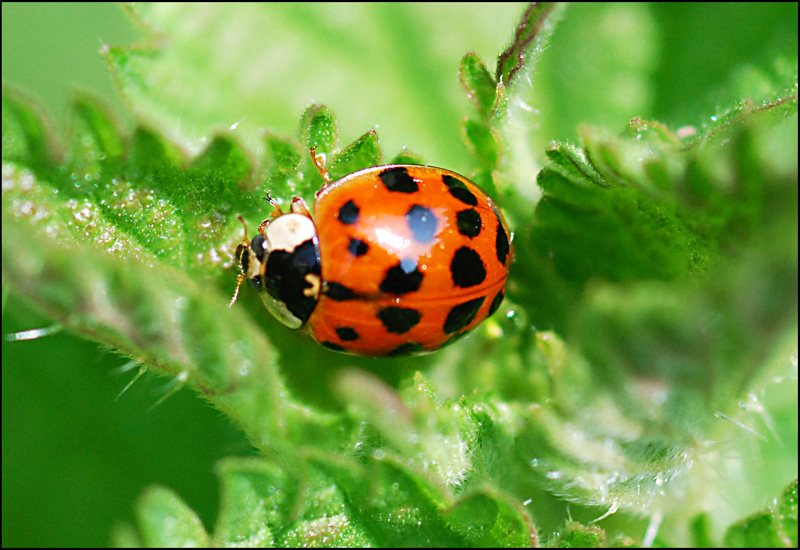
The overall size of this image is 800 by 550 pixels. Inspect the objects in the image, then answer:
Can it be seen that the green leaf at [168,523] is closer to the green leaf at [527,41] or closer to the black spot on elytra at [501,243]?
the black spot on elytra at [501,243]

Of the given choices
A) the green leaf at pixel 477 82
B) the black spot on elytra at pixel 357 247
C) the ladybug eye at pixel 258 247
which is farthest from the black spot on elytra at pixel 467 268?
the ladybug eye at pixel 258 247

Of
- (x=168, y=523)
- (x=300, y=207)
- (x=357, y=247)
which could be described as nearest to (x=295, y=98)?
(x=300, y=207)

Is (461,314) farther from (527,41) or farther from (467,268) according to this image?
(527,41)

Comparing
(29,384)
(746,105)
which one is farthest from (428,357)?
(29,384)

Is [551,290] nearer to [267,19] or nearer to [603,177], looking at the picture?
[603,177]

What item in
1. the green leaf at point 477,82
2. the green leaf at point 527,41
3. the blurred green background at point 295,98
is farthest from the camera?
the blurred green background at point 295,98

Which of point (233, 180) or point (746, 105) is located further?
point (233, 180)

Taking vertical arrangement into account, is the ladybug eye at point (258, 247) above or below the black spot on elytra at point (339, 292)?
above
